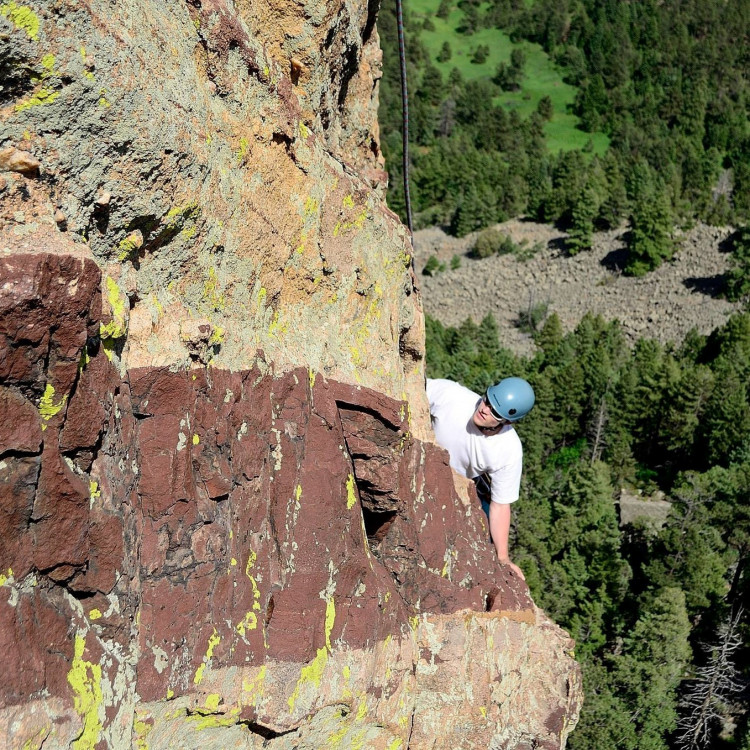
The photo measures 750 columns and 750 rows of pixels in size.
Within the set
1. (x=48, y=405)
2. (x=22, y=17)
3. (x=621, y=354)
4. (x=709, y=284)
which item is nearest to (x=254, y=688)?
(x=48, y=405)

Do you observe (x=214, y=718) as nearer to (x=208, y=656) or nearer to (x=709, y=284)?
(x=208, y=656)

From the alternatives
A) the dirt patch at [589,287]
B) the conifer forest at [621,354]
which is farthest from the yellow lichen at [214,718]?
the dirt patch at [589,287]

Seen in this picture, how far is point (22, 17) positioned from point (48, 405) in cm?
208

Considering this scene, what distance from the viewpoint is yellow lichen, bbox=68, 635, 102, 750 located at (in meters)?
4.50

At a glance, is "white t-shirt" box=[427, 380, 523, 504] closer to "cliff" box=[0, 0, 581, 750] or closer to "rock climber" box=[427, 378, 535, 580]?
"rock climber" box=[427, 378, 535, 580]

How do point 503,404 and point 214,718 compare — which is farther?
point 503,404

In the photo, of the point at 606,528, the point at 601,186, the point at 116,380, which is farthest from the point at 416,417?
the point at 601,186

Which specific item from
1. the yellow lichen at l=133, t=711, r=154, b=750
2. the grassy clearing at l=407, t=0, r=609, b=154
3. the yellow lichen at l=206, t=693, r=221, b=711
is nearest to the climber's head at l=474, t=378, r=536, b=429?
the yellow lichen at l=206, t=693, r=221, b=711

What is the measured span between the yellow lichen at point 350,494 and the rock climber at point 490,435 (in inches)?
95.1

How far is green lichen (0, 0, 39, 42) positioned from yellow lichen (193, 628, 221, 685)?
397 cm

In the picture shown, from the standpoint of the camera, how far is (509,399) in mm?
8727

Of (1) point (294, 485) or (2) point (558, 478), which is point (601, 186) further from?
(1) point (294, 485)

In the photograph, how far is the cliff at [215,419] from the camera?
4.36m

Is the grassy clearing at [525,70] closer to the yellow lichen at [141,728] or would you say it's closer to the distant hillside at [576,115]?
the distant hillside at [576,115]
